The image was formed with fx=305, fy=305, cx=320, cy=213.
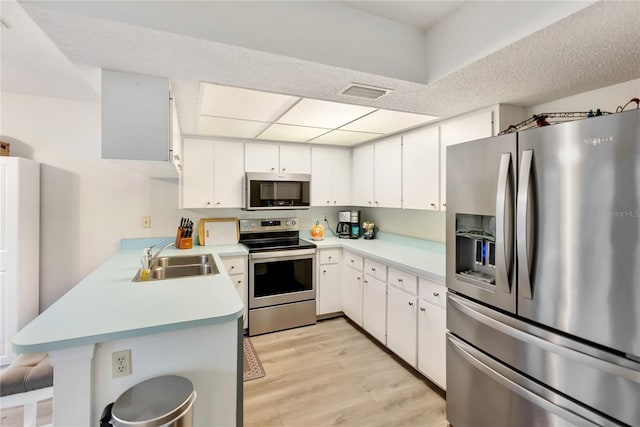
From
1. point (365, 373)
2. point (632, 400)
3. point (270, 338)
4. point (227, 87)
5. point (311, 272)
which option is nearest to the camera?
point (632, 400)

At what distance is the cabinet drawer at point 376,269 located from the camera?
2798mm

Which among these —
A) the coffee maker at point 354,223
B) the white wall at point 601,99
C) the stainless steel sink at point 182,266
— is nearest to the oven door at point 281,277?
the stainless steel sink at point 182,266

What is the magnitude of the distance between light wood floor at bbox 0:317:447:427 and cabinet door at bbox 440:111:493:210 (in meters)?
1.42

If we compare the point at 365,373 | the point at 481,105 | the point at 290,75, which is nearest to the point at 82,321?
the point at 290,75

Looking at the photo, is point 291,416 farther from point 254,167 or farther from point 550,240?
point 254,167

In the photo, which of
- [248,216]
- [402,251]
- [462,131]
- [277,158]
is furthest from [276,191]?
[462,131]

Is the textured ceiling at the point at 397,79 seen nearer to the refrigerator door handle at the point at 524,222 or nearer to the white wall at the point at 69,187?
the refrigerator door handle at the point at 524,222

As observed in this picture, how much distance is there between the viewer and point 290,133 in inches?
124

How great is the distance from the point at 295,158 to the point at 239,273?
58.9 inches

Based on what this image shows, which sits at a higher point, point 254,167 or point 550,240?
point 254,167

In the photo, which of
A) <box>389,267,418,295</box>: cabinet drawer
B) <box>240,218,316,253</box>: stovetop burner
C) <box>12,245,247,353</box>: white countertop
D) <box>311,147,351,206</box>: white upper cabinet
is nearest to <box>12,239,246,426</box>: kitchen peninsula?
<box>12,245,247,353</box>: white countertop

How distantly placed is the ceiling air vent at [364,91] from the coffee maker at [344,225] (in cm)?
217

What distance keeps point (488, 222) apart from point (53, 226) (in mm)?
3646

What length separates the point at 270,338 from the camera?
313 centimetres
